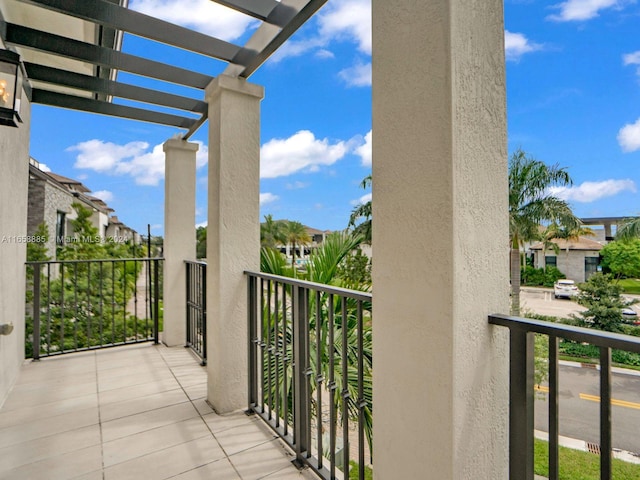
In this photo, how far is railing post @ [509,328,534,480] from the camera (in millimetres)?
1062

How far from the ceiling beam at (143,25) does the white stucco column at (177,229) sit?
188 centimetres

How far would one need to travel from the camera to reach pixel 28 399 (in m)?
2.86

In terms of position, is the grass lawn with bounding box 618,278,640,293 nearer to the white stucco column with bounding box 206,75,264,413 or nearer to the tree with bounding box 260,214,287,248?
the white stucco column with bounding box 206,75,264,413

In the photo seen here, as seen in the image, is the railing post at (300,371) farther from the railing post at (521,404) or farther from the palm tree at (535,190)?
the palm tree at (535,190)

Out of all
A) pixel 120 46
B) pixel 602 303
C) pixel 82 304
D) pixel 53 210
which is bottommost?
pixel 82 304

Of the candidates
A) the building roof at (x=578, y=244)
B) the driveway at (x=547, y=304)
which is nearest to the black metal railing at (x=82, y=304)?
the driveway at (x=547, y=304)

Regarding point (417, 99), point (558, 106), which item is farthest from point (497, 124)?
point (558, 106)

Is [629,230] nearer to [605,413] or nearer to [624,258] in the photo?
[624,258]

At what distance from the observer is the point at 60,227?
262 inches

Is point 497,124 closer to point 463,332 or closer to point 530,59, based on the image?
point 463,332

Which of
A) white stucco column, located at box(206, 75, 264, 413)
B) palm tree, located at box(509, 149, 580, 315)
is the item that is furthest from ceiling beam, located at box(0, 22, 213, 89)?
palm tree, located at box(509, 149, 580, 315)

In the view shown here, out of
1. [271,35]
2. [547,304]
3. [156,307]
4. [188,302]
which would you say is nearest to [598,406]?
[271,35]

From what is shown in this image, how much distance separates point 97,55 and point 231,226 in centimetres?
166

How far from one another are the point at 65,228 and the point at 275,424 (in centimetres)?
658
